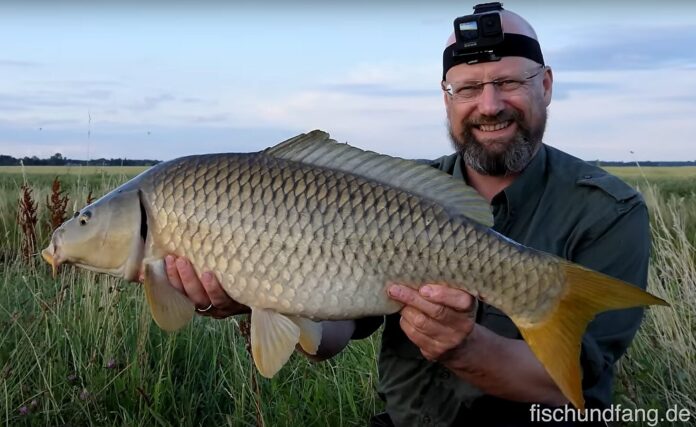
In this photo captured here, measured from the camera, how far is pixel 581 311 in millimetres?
1733

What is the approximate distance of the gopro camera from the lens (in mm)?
2486

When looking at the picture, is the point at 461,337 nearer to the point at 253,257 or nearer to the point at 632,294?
the point at 632,294

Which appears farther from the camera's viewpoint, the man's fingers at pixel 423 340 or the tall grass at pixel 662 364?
the tall grass at pixel 662 364

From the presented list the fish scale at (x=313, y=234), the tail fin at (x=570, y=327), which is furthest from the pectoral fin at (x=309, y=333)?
the tail fin at (x=570, y=327)

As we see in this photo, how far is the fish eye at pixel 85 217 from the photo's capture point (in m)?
1.95

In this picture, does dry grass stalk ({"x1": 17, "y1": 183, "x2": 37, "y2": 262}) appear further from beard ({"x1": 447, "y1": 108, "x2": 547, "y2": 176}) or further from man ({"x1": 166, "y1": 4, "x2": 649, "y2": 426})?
beard ({"x1": 447, "y1": 108, "x2": 547, "y2": 176})

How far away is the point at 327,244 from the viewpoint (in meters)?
1.76

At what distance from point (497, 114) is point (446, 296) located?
38.3 inches

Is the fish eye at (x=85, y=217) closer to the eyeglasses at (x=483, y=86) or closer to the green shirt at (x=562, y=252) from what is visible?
the green shirt at (x=562, y=252)

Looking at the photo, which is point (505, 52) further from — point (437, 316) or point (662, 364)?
point (662, 364)

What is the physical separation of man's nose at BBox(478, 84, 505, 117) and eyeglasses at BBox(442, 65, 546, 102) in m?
0.01

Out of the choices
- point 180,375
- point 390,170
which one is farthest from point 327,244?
point 180,375

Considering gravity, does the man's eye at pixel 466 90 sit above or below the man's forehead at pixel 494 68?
below

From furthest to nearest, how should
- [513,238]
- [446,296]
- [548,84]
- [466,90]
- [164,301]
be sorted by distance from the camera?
[548,84]
[466,90]
[513,238]
[164,301]
[446,296]
